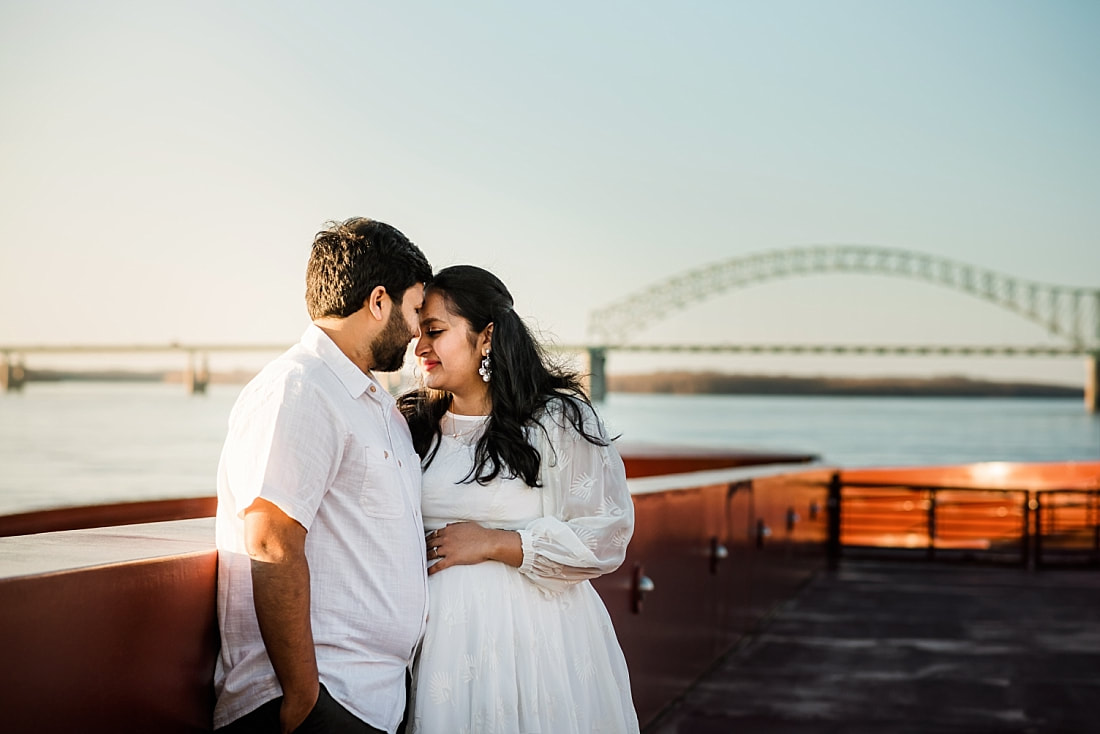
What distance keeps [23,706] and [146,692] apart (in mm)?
259

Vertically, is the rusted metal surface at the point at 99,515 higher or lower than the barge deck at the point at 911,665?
higher

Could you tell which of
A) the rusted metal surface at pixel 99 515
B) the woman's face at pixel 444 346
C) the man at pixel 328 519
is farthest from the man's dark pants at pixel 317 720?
the rusted metal surface at pixel 99 515

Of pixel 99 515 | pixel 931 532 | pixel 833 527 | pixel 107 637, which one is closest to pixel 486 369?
pixel 107 637

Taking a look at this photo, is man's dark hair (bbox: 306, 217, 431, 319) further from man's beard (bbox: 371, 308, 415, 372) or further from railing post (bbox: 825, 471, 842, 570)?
railing post (bbox: 825, 471, 842, 570)

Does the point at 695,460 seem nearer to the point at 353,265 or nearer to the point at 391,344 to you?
the point at 391,344

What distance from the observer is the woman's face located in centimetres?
252

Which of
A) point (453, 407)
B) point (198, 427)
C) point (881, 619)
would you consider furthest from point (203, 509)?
point (198, 427)

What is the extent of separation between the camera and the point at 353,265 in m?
2.03

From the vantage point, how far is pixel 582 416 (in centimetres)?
255

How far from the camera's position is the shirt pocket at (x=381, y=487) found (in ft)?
6.47

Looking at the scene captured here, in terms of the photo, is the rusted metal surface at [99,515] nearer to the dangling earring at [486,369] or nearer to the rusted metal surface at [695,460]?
the rusted metal surface at [695,460]

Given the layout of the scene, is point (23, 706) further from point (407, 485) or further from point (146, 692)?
point (407, 485)

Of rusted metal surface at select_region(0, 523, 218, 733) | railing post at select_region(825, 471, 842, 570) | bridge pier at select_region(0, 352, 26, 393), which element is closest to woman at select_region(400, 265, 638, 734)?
rusted metal surface at select_region(0, 523, 218, 733)

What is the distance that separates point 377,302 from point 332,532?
408 mm
